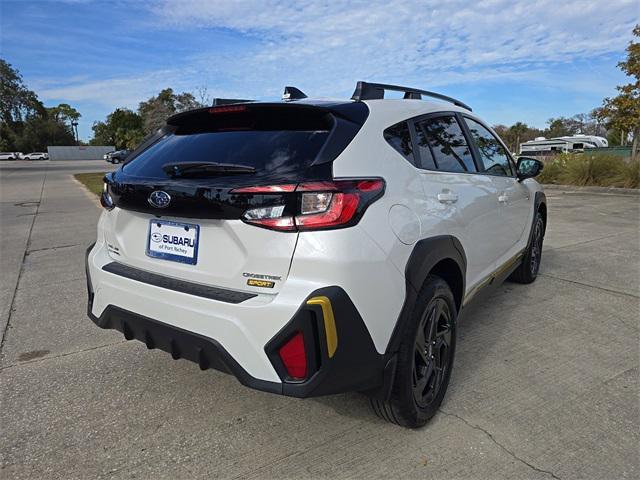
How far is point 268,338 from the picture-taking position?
185cm

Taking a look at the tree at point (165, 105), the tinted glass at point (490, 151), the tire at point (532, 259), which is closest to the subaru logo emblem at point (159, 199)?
the tinted glass at point (490, 151)

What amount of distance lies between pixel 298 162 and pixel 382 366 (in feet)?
3.14

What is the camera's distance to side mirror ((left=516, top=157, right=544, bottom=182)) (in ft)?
13.4

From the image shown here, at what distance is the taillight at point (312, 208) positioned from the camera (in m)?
1.85

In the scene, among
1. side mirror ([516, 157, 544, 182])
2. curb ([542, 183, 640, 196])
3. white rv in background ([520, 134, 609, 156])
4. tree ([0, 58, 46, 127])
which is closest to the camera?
side mirror ([516, 157, 544, 182])

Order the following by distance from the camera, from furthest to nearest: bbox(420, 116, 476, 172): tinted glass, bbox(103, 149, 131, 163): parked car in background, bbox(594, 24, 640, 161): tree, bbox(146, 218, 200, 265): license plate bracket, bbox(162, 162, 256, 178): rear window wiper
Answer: bbox(594, 24, 640, 161): tree, bbox(103, 149, 131, 163): parked car in background, bbox(420, 116, 476, 172): tinted glass, bbox(146, 218, 200, 265): license plate bracket, bbox(162, 162, 256, 178): rear window wiper

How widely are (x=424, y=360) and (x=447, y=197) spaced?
89 centimetres

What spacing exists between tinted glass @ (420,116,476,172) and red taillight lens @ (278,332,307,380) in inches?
53.8

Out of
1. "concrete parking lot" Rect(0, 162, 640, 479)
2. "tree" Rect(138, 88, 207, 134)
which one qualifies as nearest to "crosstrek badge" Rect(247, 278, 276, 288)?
"concrete parking lot" Rect(0, 162, 640, 479)

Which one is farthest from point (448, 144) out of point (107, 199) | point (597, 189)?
point (597, 189)

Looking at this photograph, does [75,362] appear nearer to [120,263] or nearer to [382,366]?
[120,263]

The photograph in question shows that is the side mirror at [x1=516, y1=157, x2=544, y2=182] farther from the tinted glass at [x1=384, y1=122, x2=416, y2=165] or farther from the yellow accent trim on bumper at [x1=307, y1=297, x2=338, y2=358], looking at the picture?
the yellow accent trim on bumper at [x1=307, y1=297, x2=338, y2=358]

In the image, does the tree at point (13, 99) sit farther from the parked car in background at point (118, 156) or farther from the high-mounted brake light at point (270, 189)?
the high-mounted brake light at point (270, 189)

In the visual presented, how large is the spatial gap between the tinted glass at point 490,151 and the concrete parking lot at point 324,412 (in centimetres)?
124
